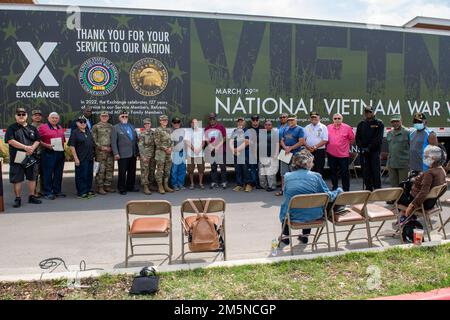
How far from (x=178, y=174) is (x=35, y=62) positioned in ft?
11.6

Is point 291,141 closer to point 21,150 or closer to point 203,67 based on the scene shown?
point 203,67

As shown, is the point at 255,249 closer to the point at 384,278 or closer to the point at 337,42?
the point at 384,278

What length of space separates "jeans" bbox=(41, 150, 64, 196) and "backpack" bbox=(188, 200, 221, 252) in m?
4.62

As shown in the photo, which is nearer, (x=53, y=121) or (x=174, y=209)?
(x=174, y=209)

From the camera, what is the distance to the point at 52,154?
7859 mm

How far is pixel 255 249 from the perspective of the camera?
16.6 ft

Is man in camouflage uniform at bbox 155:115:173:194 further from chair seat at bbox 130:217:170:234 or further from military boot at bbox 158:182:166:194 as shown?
chair seat at bbox 130:217:170:234

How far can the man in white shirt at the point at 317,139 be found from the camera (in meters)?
8.16

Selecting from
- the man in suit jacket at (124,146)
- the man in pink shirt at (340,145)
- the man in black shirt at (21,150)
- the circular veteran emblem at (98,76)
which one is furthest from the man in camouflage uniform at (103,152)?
the man in pink shirt at (340,145)

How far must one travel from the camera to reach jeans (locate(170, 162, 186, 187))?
862 cm

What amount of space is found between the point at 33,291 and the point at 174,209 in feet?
11.6

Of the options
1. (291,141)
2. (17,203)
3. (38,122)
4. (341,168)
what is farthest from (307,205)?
(38,122)
